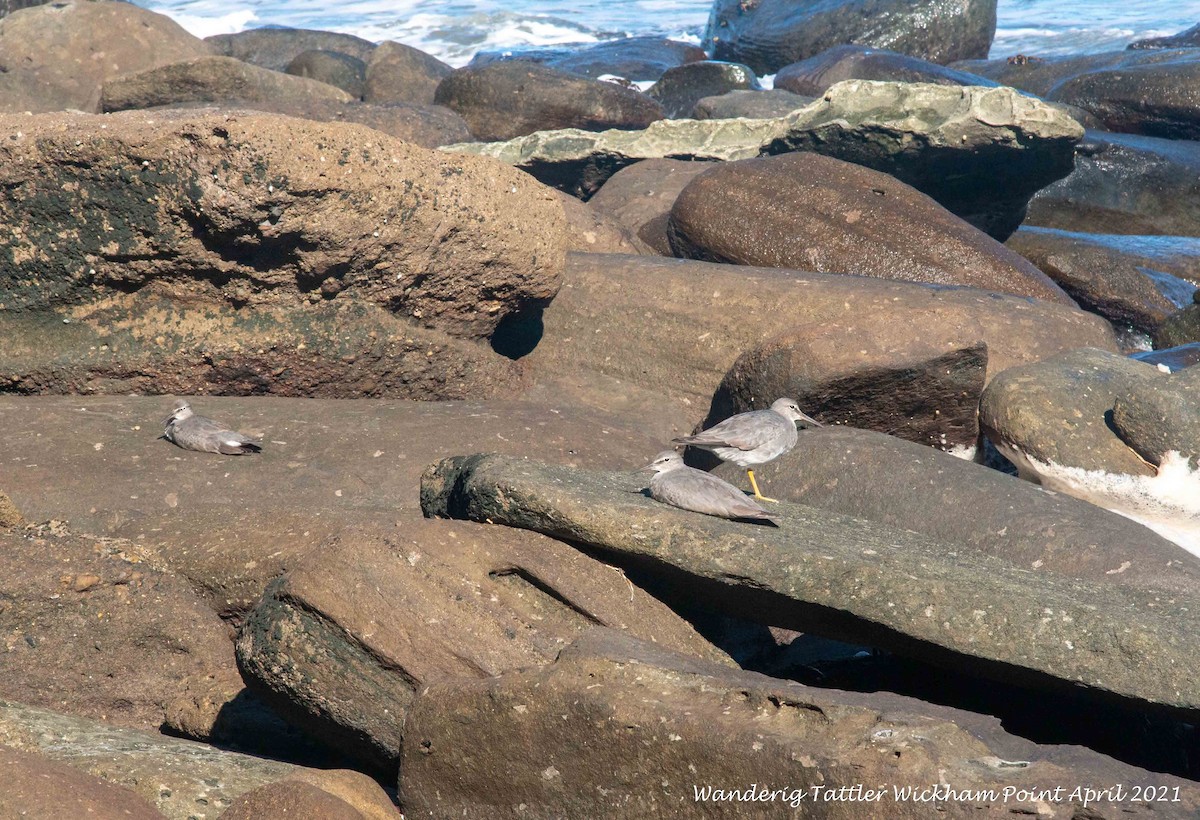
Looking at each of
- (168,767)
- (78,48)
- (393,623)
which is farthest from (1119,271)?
(78,48)

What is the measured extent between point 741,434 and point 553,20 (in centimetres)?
2447

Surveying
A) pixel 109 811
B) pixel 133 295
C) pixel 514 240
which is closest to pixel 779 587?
pixel 109 811

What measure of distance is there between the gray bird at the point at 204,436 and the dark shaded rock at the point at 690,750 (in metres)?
2.32

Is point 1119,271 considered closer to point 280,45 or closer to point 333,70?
point 333,70

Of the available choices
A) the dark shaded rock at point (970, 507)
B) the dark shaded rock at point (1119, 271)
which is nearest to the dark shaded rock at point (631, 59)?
the dark shaded rock at point (1119, 271)

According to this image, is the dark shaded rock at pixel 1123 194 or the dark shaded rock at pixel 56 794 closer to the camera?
the dark shaded rock at pixel 56 794

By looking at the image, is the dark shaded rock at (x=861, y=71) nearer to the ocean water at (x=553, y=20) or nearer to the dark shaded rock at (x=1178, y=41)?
the dark shaded rock at (x=1178, y=41)

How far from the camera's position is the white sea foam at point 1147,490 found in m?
5.62

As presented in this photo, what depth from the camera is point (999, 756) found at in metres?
2.99

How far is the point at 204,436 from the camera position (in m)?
5.36

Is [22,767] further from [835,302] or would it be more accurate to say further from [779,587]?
[835,302]

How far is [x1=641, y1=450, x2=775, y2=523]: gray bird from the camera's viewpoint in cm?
400

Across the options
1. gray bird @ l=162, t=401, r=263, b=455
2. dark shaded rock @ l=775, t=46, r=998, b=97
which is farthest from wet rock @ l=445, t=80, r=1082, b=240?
gray bird @ l=162, t=401, r=263, b=455

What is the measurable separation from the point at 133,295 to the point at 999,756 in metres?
4.57
